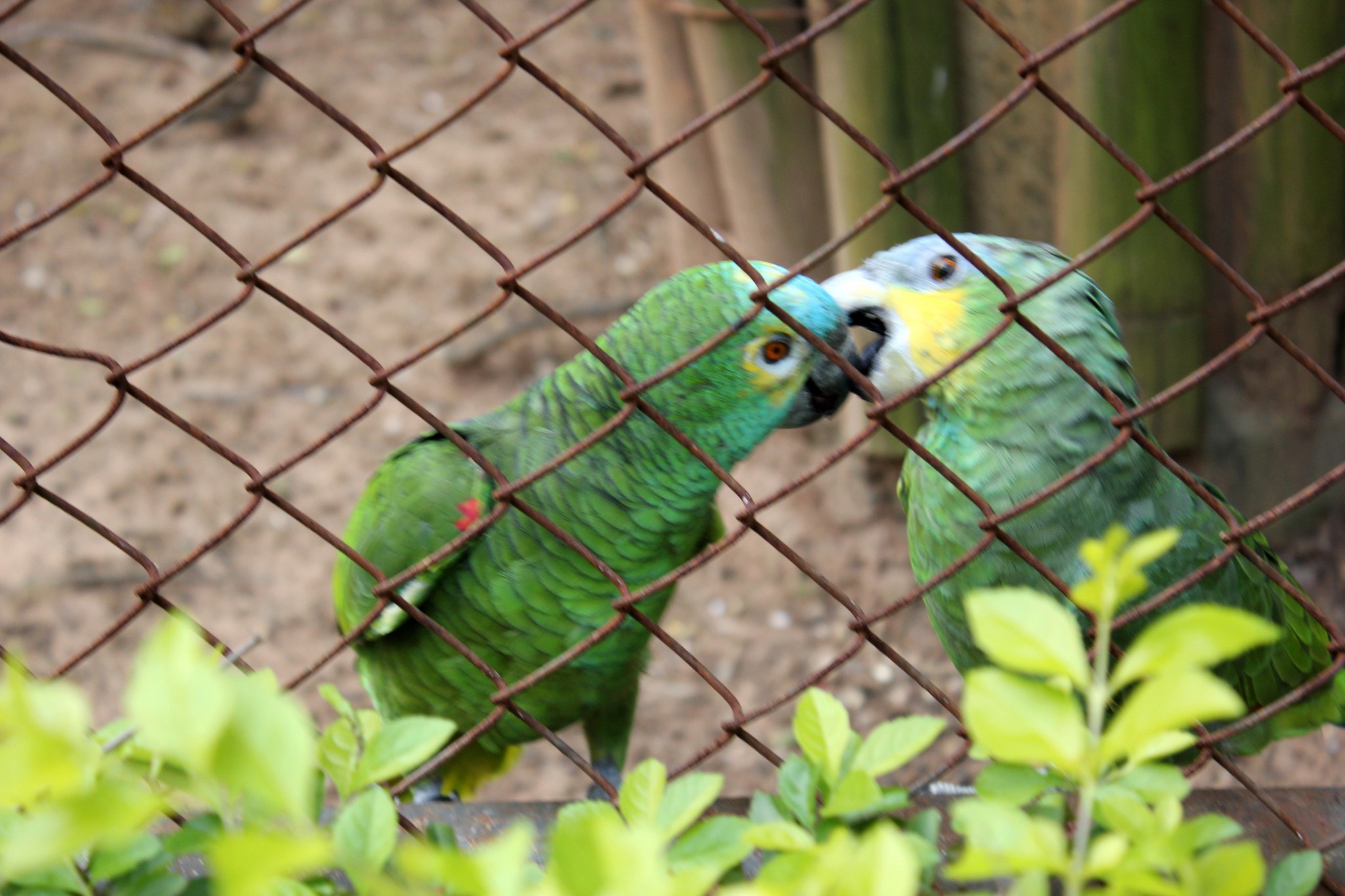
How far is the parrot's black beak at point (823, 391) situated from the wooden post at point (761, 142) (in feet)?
3.95

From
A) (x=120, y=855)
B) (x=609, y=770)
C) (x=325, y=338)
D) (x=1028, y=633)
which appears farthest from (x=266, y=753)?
(x=325, y=338)

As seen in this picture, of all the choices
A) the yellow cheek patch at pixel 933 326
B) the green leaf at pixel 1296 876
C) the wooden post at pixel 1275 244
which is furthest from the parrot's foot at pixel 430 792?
the wooden post at pixel 1275 244

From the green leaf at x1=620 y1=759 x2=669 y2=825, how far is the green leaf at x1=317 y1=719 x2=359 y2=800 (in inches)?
7.6

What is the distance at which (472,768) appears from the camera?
2.17 metres

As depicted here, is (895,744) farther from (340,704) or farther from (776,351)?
(776,351)

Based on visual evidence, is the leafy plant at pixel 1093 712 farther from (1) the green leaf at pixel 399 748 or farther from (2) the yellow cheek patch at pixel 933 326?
(2) the yellow cheek patch at pixel 933 326

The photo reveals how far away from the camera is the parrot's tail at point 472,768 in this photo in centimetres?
211

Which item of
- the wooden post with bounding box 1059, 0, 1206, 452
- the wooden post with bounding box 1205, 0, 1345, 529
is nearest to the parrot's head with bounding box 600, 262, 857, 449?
the wooden post with bounding box 1059, 0, 1206, 452

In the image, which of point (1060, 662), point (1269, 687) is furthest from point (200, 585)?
point (1060, 662)

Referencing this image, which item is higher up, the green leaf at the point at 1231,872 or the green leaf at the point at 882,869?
the green leaf at the point at 882,869

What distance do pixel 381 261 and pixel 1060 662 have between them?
3.82m

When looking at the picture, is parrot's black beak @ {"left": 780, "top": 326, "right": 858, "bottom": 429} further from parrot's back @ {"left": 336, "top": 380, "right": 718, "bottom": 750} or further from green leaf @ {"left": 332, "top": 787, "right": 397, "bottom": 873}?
green leaf @ {"left": 332, "top": 787, "right": 397, "bottom": 873}

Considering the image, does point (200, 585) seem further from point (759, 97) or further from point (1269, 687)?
point (1269, 687)

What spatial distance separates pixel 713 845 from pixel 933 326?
3.03 feet
